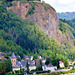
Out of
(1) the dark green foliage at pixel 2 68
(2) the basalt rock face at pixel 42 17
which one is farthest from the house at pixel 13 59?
(2) the basalt rock face at pixel 42 17

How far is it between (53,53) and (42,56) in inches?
203

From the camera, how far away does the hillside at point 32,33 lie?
110m

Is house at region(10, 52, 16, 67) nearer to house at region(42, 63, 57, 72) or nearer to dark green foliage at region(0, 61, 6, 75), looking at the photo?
house at region(42, 63, 57, 72)

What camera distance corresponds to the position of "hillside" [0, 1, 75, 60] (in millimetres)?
110438

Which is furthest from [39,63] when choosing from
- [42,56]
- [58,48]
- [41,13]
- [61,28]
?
[61,28]

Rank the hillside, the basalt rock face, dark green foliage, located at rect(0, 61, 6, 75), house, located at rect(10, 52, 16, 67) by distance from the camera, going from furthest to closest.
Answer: the basalt rock face < the hillside < house, located at rect(10, 52, 16, 67) < dark green foliage, located at rect(0, 61, 6, 75)

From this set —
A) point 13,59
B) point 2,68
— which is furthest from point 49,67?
point 2,68

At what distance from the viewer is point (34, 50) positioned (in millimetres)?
111625

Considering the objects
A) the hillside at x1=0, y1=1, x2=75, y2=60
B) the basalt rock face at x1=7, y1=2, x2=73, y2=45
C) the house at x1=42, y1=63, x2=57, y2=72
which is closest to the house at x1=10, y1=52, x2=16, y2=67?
the hillside at x1=0, y1=1, x2=75, y2=60

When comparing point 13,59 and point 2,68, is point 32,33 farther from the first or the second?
point 2,68

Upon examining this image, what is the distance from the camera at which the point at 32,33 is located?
11612 centimetres

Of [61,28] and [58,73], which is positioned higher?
[61,28]

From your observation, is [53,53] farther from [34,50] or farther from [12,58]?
[12,58]

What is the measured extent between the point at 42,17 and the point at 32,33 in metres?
14.4
